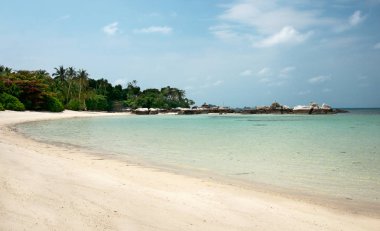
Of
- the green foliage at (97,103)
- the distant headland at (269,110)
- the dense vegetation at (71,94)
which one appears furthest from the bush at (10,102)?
the distant headland at (269,110)

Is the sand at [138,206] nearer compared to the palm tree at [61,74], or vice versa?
the sand at [138,206]

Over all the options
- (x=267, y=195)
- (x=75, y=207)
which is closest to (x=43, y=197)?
(x=75, y=207)

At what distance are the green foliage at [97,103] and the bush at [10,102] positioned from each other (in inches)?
1421

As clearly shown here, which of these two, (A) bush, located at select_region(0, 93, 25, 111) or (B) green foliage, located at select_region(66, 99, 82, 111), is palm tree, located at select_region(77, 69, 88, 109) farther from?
(A) bush, located at select_region(0, 93, 25, 111)

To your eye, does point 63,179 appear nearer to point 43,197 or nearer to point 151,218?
point 43,197

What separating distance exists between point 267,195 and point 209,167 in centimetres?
447

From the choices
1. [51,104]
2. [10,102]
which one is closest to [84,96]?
[51,104]

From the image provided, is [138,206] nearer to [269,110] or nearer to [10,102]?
[10,102]

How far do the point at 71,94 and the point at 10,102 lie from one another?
3358 centimetres

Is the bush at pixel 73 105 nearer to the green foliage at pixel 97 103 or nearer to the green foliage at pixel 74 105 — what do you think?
the green foliage at pixel 74 105

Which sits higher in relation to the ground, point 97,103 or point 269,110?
point 97,103

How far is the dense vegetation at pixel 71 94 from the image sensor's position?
60281 millimetres

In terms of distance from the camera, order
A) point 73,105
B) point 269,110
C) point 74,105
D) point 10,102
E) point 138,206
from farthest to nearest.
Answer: point 269,110
point 74,105
point 73,105
point 10,102
point 138,206

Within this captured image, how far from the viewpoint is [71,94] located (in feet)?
292
